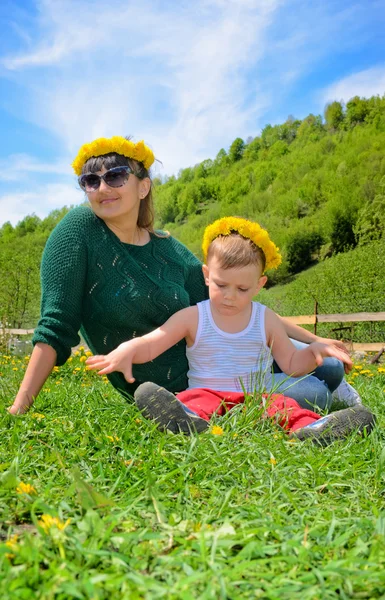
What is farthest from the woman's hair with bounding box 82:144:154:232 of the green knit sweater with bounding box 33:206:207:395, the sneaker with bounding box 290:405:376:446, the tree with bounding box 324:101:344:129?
the tree with bounding box 324:101:344:129

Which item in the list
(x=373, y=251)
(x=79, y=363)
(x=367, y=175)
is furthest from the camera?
(x=367, y=175)

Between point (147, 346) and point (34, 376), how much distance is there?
1.97ft

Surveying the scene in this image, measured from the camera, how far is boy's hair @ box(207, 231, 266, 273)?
2.65 m

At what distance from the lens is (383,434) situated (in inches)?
93.9

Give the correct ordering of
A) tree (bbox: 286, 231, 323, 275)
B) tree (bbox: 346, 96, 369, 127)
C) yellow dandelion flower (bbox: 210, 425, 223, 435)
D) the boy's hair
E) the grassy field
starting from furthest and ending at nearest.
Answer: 1. tree (bbox: 346, 96, 369, 127)
2. tree (bbox: 286, 231, 323, 275)
3. the boy's hair
4. yellow dandelion flower (bbox: 210, 425, 223, 435)
5. the grassy field

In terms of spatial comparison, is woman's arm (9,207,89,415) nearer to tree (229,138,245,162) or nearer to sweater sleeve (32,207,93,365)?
sweater sleeve (32,207,93,365)

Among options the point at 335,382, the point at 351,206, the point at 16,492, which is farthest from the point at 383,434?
the point at 351,206

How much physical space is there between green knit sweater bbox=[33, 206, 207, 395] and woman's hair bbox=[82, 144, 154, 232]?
0.18 meters

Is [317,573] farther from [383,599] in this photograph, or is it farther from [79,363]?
[79,363]

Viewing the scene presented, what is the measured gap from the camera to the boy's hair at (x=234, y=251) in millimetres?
2648

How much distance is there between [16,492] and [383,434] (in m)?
1.66

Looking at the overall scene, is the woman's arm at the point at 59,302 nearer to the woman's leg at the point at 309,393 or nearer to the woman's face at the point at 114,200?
the woman's face at the point at 114,200

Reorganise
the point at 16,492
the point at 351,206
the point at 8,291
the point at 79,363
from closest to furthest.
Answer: the point at 16,492 → the point at 79,363 → the point at 8,291 → the point at 351,206

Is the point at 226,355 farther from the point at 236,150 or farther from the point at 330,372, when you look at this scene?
the point at 236,150
